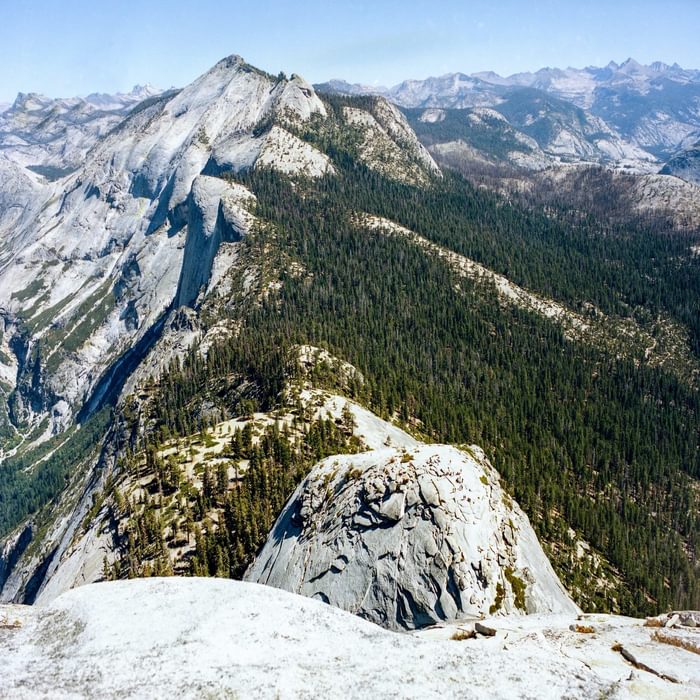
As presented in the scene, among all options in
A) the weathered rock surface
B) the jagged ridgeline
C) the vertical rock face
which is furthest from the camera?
the jagged ridgeline

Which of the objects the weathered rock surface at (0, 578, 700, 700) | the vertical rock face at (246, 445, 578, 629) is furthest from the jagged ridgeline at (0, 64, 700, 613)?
the weathered rock surface at (0, 578, 700, 700)

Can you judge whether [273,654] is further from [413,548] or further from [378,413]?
[378,413]

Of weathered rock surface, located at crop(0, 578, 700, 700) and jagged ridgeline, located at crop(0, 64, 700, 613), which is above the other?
jagged ridgeline, located at crop(0, 64, 700, 613)

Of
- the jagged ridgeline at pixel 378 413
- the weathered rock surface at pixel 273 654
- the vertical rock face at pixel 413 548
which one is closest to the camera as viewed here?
the weathered rock surface at pixel 273 654

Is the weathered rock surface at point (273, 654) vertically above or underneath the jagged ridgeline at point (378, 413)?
underneath

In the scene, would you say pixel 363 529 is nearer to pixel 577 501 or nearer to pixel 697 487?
pixel 577 501

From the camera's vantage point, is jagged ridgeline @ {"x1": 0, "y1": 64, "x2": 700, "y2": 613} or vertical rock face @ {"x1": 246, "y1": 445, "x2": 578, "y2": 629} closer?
vertical rock face @ {"x1": 246, "y1": 445, "x2": 578, "y2": 629}

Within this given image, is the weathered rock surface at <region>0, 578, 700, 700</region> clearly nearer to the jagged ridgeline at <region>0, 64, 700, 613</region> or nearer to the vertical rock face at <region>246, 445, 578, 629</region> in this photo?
the vertical rock face at <region>246, 445, 578, 629</region>

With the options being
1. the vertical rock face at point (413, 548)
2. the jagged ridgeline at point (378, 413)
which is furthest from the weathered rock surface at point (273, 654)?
the jagged ridgeline at point (378, 413)

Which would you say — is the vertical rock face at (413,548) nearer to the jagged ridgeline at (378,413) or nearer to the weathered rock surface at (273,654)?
the weathered rock surface at (273,654)
